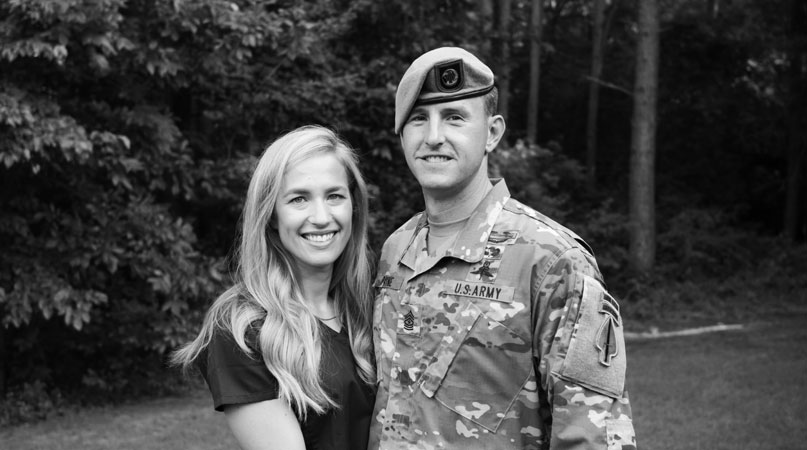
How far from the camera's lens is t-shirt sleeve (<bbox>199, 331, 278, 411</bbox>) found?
2449 millimetres

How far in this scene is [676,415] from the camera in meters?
7.11

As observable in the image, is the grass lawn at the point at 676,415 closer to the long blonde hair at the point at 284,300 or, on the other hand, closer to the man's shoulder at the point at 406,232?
the long blonde hair at the point at 284,300

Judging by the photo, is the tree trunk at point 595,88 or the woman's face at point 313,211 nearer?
the woman's face at point 313,211

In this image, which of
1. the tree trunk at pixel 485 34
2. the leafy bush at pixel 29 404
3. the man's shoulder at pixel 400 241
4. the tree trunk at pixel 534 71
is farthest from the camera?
the tree trunk at pixel 534 71

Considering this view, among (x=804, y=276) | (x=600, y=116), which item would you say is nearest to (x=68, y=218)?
(x=804, y=276)

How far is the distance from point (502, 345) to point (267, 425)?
75cm

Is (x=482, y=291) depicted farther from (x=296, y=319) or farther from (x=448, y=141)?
(x=296, y=319)

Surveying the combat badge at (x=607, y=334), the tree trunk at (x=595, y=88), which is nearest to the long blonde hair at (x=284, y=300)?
the combat badge at (x=607, y=334)

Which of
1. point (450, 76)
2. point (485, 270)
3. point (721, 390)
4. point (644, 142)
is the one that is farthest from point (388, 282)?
point (644, 142)

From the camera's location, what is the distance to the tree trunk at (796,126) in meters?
16.9

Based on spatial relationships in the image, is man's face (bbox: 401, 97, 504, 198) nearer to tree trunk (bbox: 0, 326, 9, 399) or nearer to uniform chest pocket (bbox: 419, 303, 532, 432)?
uniform chest pocket (bbox: 419, 303, 532, 432)

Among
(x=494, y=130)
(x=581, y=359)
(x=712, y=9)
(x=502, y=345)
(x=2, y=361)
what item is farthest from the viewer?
(x=712, y=9)

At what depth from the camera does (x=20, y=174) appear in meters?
7.15

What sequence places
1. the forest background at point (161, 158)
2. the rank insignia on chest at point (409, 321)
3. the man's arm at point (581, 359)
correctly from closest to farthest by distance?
the man's arm at point (581, 359)
the rank insignia on chest at point (409, 321)
the forest background at point (161, 158)
